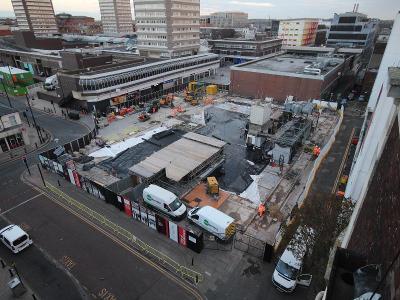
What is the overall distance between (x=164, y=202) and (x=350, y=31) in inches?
4951

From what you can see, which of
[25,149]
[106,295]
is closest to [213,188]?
[106,295]

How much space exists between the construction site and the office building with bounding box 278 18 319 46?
105m

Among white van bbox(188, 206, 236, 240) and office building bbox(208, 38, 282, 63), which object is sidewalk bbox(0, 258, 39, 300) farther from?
office building bbox(208, 38, 282, 63)

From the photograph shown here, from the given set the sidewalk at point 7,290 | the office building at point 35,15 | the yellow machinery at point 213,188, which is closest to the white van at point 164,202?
the yellow machinery at point 213,188

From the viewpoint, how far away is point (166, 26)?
87312mm

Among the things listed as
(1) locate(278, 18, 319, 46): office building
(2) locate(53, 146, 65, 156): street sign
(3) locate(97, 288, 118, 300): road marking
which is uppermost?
(1) locate(278, 18, 319, 46): office building

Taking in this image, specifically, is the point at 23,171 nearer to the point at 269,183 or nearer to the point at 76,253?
the point at 76,253

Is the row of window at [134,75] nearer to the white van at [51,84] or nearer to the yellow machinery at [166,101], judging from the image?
the yellow machinery at [166,101]

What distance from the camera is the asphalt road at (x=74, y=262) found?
21.7 m

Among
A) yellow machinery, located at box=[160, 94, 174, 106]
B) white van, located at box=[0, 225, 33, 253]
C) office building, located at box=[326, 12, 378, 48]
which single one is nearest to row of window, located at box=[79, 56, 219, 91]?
yellow machinery, located at box=[160, 94, 174, 106]

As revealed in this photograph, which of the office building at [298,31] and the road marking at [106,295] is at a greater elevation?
the office building at [298,31]

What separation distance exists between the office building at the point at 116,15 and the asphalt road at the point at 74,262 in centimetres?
18225

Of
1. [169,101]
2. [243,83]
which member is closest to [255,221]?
[169,101]

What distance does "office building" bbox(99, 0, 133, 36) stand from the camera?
186 m
